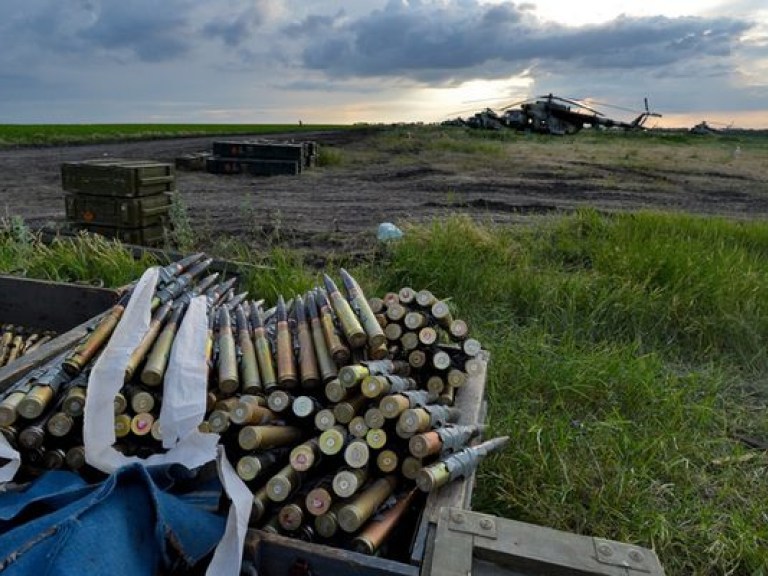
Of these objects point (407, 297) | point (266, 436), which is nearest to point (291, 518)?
point (266, 436)

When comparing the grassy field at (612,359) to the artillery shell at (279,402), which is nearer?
the artillery shell at (279,402)

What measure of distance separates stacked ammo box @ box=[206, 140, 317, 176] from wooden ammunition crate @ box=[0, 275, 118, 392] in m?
15.3

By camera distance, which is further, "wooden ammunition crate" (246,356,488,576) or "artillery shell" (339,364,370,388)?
"artillery shell" (339,364,370,388)

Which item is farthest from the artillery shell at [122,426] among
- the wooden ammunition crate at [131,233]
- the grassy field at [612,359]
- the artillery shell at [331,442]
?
the wooden ammunition crate at [131,233]

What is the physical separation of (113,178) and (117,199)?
25cm

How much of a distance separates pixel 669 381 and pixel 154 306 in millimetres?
3559

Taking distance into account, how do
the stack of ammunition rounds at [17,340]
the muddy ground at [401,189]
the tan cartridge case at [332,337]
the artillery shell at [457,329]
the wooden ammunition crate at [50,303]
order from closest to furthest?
the tan cartridge case at [332,337]
the artillery shell at [457,329]
the stack of ammunition rounds at [17,340]
the wooden ammunition crate at [50,303]
the muddy ground at [401,189]

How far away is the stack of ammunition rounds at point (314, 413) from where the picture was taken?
2.24m

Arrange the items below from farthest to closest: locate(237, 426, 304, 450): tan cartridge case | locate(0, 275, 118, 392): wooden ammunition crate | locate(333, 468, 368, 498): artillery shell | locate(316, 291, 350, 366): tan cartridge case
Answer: locate(0, 275, 118, 392): wooden ammunition crate, locate(316, 291, 350, 366): tan cartridge case, locate(237, 426, 304, 450): tan cartridge case, locate(333, 468, 368, 498): artillery shell

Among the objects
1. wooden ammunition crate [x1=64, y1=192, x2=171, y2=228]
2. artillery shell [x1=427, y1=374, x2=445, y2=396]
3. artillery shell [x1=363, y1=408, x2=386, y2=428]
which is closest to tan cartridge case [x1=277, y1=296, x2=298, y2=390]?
artillery shell [x1=363, y1=408, x2=386, y2=428]

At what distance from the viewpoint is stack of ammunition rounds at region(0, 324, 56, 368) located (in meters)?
4.01

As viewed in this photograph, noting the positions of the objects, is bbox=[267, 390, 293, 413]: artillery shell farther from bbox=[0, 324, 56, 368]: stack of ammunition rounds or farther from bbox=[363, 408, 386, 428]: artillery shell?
bbox=[0, 324, 56, 368]: stack of ammunition rounds

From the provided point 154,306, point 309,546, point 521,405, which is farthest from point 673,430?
point 154,306

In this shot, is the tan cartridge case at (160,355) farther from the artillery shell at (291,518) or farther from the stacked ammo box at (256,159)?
the stacked ammo box at (256,159)
